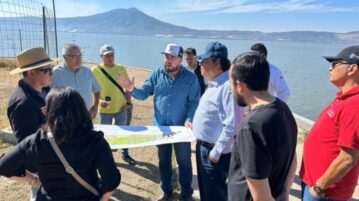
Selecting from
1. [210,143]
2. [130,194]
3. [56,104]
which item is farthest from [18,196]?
[56,104]

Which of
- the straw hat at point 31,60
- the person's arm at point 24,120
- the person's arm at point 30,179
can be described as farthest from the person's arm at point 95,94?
the person's arm at point 30,179

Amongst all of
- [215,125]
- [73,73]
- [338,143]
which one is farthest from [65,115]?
[73,73]

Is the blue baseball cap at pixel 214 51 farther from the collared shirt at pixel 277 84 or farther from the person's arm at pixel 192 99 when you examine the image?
the collared shirt at pixel 277 84

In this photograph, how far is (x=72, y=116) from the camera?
2008 mm

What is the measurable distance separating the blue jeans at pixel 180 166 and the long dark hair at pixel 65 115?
2.38 m

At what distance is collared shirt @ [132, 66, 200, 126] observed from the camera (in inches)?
168

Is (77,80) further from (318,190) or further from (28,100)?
(318,190)

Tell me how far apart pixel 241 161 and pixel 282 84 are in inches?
106

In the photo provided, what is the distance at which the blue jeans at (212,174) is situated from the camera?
3430 millimetres

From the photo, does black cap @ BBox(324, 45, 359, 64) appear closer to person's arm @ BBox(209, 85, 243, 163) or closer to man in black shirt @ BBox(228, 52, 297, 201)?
man in black shirt @ BBox(228, 52, 297, 201)

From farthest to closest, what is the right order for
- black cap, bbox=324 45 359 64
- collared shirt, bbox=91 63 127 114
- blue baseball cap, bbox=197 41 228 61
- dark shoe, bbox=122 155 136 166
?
1. dark shoe, bbox=122 155 136 166
2. collared shirt, bbox=91 63 127 114
3. blue baseball cap, bbox=197 41 228 61
4. black cap, bbox=324 45 359 64

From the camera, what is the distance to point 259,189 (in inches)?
78.4

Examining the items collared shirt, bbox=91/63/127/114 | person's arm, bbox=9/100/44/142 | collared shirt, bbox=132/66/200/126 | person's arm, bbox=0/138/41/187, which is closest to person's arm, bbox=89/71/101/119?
collared shirt, bbox=91/63/127/114

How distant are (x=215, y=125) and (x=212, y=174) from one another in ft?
1.68
